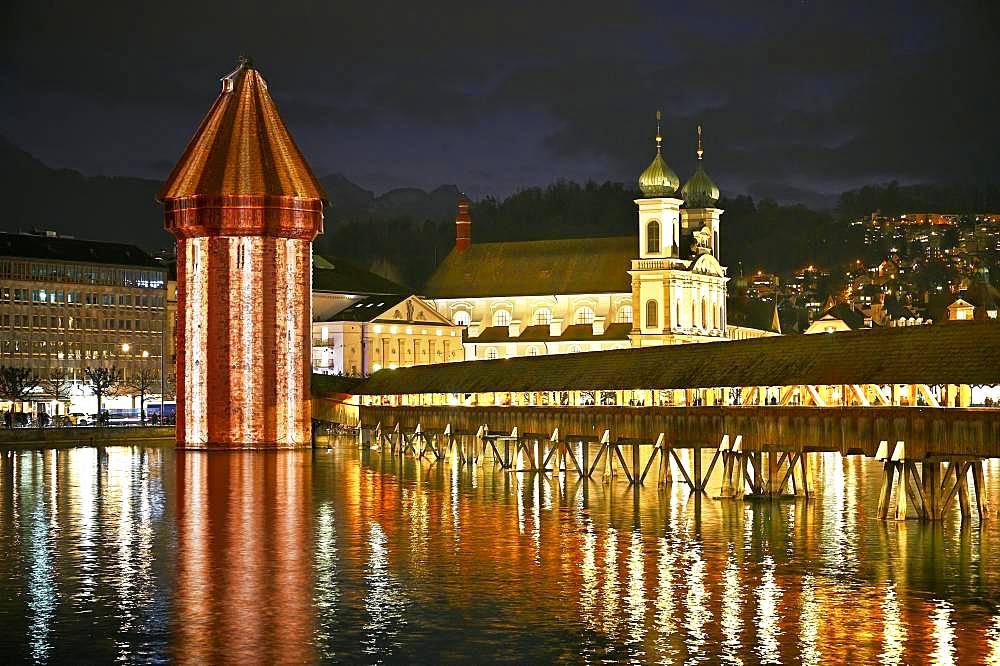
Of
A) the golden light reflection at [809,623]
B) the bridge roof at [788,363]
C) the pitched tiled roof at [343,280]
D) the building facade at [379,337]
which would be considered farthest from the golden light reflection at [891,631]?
the pitched tiled roof at [343,280]

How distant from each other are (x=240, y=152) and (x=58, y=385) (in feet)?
150

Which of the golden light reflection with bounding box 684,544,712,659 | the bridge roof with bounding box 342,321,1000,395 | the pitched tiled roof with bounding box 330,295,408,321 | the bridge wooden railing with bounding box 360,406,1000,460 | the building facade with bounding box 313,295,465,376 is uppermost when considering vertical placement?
the pitched tiled roof with bounding box 330,295,408,321

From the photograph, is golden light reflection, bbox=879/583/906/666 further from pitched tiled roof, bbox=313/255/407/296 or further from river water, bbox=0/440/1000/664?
pitched tiled roof, bbox=313/255/407/296

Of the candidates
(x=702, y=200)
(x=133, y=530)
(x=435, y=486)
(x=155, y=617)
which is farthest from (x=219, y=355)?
(x=702, y=200)

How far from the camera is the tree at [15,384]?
11601 cm

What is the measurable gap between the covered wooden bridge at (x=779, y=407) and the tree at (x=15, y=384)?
49795mm

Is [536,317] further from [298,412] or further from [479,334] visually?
[298,412]

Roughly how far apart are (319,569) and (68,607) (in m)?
6.48

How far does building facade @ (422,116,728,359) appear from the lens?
131500 mm

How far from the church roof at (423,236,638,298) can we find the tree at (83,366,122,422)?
3452 centimetres

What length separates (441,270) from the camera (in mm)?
158625

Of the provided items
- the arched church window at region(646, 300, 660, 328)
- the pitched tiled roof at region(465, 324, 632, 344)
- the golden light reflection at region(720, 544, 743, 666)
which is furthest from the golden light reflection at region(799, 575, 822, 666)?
the pitched tiled roof at region(465, 324, 632, 344)

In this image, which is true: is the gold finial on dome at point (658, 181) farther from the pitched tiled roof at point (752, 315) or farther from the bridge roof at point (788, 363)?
the bridge roof at point (788, 363)

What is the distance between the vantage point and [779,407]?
45656 mm
